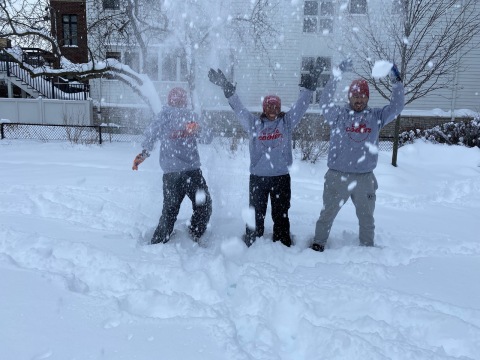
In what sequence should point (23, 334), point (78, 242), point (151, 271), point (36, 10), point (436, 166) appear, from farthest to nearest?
point (36, 10), point (436, 166), point (78, 242), point (151, 271), point (23, 334)

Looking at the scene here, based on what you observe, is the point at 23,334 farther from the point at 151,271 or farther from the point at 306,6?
the point at 306,6

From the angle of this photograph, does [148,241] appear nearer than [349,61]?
No

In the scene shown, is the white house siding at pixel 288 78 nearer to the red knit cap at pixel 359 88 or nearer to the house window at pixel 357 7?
the house window at pixel 357 7

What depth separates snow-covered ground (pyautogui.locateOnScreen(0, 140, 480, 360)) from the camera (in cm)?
216

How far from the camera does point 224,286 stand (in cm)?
293

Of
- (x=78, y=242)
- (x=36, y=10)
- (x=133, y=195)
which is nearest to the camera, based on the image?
(x=78, y=242)

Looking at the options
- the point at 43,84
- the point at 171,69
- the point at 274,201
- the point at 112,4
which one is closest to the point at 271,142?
the point at 274,201

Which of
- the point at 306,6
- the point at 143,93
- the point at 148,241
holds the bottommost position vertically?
the point at 148,241

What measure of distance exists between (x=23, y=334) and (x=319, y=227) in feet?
8.52

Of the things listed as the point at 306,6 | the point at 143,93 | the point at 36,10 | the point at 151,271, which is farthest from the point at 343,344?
the point at 306,6

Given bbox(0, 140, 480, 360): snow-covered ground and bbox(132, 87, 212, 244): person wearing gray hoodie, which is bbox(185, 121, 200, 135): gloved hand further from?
bbox(0, 140, 480, 360): snow-covered ground

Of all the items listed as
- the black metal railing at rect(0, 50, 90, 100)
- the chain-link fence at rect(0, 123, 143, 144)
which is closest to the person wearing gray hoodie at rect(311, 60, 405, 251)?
the chain-link fence at rect(0, 123, 143, 144)

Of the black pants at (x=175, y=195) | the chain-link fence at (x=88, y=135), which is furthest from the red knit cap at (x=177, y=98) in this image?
the chain-link fence at (x=88, y=135)

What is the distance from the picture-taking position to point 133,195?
5.75m
